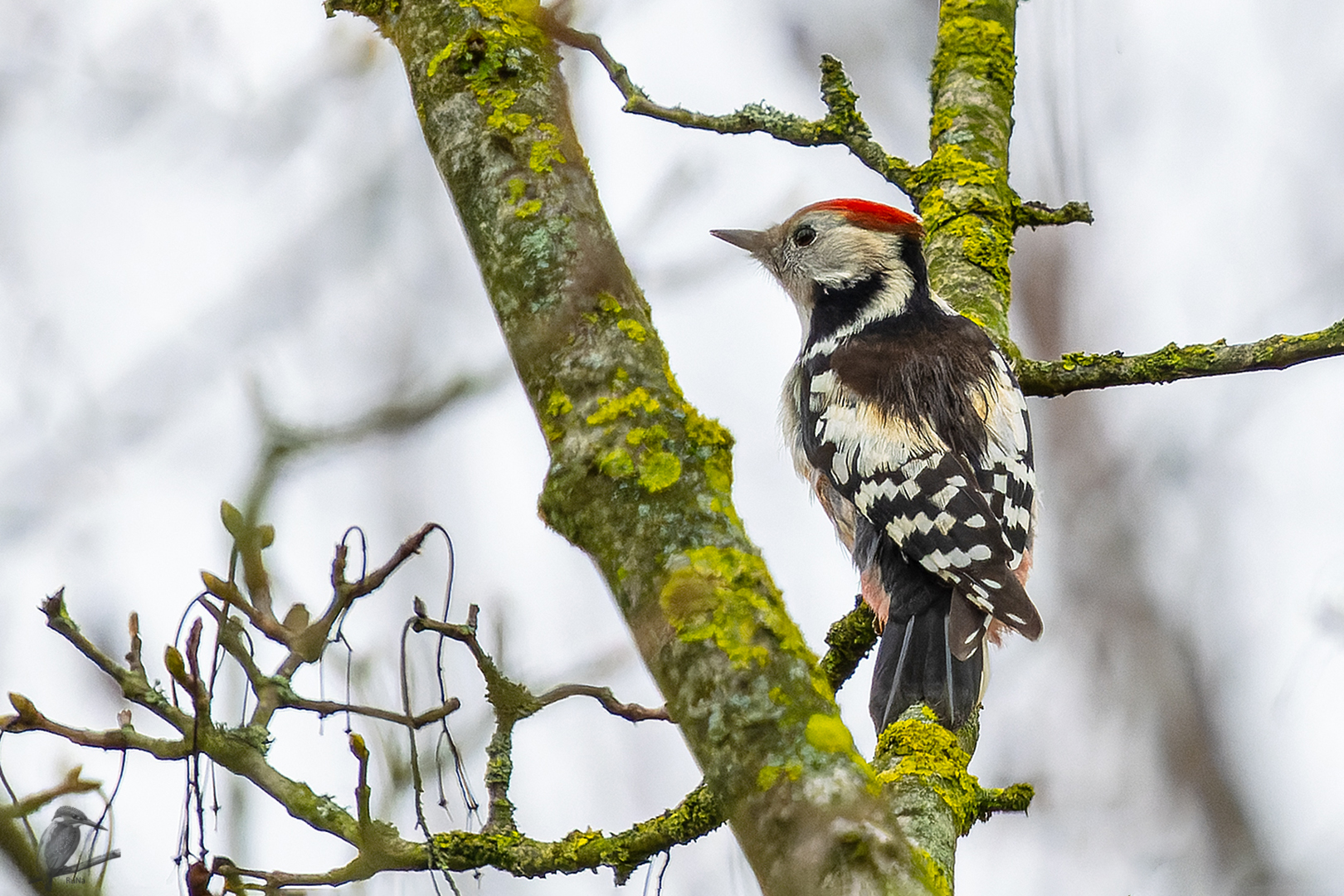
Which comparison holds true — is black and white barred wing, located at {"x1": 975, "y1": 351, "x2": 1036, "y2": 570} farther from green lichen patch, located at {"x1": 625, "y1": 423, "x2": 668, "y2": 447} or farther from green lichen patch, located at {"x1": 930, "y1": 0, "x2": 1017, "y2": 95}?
green lichen patch, located at {"x1": 625, "y1": 423, "x2": 668, "y2": 447}

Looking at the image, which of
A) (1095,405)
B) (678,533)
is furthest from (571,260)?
(1095,405)

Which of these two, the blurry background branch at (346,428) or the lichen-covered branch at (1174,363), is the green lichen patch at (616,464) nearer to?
the blurry background branch at (346,428)

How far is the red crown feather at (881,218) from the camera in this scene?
4051mm

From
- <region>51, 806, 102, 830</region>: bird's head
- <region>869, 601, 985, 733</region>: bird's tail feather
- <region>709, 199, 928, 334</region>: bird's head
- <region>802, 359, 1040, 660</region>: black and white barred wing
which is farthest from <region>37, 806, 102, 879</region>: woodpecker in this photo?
<region>709, 199, 928, 334</region>: bird's head

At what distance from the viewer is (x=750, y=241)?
4.44 m

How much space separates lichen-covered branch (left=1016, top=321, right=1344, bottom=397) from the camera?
9.43ft

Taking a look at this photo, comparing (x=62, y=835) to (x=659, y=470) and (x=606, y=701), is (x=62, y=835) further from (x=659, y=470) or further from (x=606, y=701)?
(x=659, y=470)

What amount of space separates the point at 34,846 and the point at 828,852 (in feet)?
2.87

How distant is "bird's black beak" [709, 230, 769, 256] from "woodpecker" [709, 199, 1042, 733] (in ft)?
0.49

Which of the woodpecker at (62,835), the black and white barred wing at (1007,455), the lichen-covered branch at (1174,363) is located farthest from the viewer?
the black and white barred wing at (1007,455)

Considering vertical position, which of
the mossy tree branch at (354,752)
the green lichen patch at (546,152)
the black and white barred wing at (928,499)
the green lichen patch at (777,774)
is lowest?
the green lichen patch at (777,774)

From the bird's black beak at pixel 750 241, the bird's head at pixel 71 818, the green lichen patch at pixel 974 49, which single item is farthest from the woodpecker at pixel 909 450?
the bird's head at pixel 71 818

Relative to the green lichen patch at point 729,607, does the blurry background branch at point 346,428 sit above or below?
above

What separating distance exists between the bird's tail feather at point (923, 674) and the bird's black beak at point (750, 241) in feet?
5.85
